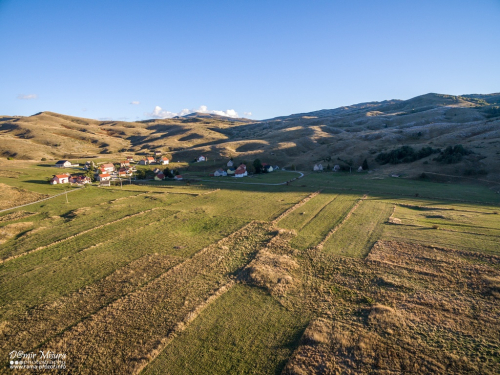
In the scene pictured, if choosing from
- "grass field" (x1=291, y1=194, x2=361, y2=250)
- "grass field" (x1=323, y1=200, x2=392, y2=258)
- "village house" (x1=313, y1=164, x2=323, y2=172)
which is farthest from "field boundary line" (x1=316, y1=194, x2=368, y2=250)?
"village house" (x1=313, y1=164, x2=323, y2=172)

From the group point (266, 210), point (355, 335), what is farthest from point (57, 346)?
point (266, 210)

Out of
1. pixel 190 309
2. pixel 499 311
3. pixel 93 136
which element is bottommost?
pixel 499 311

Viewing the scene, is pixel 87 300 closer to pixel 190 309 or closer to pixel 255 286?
pixel 190 309

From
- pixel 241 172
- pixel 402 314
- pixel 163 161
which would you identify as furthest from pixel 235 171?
pixel 402 314

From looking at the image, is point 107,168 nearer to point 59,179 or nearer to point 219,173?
point 59,179

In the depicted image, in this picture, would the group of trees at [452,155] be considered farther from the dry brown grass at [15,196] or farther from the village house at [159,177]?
the dry brown grass at [15,196]
